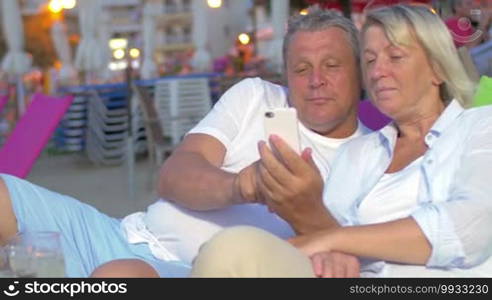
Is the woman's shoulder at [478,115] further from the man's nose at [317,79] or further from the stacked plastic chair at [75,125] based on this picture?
the stacked plastic chair at [75,125]

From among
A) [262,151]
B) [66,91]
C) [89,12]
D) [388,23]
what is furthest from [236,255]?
[89,12]

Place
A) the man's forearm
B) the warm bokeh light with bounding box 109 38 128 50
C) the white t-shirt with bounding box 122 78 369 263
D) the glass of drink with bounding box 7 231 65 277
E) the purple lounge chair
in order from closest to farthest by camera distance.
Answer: the glass of drink with bounding box 7 231 65 277 < the man's forearm < the white t-shirt with bounding box 122 78 369 263 < the purple lounge chair < the warm bokeh light with bounding box 109 38 128 50

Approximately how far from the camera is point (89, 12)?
12.9 meters

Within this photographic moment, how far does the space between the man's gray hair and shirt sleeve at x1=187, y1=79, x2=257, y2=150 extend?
6.4 inches

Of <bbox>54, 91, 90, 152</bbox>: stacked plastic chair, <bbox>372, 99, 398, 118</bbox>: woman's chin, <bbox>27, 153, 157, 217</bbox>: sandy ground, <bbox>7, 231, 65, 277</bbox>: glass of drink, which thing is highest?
<bbox>372, 99, 398, 118</bbox>: woman's chin

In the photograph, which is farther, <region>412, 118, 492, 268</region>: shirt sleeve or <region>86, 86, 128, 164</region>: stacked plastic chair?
<region>86, 86, 128, 164</region>: stacked plastic chair

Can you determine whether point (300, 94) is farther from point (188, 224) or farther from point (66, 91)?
point (66, 91)

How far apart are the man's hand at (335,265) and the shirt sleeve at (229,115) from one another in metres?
0.84

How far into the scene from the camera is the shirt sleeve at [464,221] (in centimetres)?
193

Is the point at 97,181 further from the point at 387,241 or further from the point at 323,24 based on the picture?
the point at 387,241

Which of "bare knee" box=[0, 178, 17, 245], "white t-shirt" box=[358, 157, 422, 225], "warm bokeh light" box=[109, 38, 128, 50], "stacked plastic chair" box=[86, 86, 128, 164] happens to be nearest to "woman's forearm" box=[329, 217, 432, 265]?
"white t-shirt" box=[358, 157, 422, 225]

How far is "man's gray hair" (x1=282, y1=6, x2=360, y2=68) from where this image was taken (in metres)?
2.65

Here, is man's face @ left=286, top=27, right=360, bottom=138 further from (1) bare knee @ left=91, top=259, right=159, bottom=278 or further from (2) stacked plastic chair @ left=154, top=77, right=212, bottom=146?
(2) stacked plastic chair @ left=154, top=77, right=212, bottom=146

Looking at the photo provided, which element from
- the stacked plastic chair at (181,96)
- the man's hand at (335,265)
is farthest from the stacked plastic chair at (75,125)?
the man's hand at (335,265)
